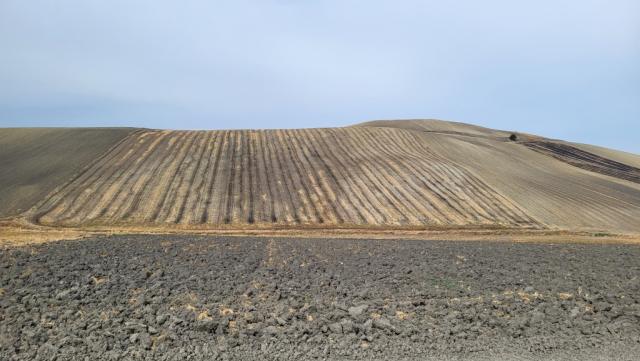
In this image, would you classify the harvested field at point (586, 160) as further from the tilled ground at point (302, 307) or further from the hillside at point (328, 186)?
the tilled ground at point (302, 307)

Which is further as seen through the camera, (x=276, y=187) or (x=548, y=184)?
(x=548, y=184)

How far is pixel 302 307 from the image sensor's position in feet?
40.7

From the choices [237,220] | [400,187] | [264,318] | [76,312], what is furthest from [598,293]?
[400,187]

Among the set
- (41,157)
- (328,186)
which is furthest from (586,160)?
(41,157)

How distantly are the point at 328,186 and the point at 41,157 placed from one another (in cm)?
2864

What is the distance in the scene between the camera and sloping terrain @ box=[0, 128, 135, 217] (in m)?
41.2

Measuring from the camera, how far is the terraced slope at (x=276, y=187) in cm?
3800

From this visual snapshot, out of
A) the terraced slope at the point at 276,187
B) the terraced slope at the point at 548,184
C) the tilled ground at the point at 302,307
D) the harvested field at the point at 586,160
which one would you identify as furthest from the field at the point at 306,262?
the harvested field at the point at 586,160

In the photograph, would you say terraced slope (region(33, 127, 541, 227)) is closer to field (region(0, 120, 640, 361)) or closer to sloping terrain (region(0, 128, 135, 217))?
field (region(0, 120, 640, 361))

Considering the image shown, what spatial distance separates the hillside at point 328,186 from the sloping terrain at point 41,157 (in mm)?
1133

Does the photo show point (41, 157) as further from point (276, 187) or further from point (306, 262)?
point (306, 262)

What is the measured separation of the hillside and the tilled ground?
19.2m

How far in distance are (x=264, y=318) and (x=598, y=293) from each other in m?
9.31

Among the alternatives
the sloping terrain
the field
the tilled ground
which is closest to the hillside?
the field
